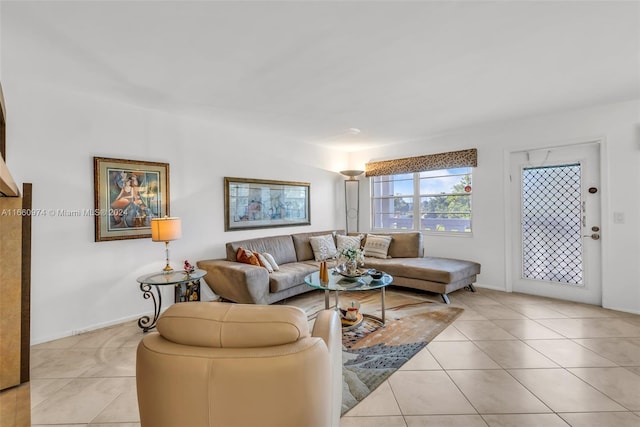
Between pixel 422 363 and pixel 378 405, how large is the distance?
66cm

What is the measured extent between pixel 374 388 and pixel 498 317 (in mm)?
2007

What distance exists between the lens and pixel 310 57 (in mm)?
2324

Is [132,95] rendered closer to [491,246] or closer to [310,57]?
[310,57]

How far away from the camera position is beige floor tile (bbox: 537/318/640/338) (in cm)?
280

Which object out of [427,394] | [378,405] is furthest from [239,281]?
[427,394]

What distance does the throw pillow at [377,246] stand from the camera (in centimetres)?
473

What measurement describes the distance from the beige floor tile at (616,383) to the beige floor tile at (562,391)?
0.19ft

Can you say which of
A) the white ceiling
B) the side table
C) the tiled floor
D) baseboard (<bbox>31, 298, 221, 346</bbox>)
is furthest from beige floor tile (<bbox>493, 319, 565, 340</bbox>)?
baseboard (<bbox>31, 298, 221, 346</bbox>)

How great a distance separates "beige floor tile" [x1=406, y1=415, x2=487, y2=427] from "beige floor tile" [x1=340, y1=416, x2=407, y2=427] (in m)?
0.05

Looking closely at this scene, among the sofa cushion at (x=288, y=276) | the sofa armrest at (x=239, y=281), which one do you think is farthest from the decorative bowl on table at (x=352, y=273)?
the sofa armrest at (x=239, y=281)

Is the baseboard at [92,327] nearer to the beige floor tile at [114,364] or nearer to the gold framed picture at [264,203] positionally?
the beige floor tile at [114,364]

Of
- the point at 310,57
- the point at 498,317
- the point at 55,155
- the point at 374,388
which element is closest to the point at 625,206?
the point at 498,317

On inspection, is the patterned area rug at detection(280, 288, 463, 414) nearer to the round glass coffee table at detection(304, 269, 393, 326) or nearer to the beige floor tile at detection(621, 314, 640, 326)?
the round glass coffee table at detection(304, 269, 393, 326)

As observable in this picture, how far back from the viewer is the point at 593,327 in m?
2.97
